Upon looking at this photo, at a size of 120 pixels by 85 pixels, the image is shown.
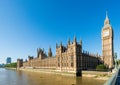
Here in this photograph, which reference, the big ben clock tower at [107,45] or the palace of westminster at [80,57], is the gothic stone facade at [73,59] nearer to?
the palace of westminster at [80,57]

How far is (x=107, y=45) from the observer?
10981cm

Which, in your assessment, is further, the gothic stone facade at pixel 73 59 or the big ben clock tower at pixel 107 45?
the big ben clock tower at pixel 107 45

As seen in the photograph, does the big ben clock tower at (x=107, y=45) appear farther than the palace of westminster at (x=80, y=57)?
Yes

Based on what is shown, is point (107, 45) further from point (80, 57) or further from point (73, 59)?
point (73, 59)

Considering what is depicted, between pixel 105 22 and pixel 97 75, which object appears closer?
pixel 97 75

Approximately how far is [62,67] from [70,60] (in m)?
11.0

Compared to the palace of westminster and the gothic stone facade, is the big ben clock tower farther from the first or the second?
the gothic stone facade

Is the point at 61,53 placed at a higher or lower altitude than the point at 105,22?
lower

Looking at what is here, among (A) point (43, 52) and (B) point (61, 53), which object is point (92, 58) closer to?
(B) point (61, 53)

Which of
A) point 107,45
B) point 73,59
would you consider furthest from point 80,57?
point 107,45

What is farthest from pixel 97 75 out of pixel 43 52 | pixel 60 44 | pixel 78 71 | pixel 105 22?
pixel 43 52

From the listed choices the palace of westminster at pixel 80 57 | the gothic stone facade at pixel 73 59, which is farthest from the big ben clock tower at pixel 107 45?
the gothic stone facade at pixel 73 59

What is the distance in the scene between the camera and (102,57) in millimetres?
111312

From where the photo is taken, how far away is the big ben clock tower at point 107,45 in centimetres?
10500
